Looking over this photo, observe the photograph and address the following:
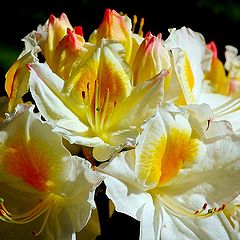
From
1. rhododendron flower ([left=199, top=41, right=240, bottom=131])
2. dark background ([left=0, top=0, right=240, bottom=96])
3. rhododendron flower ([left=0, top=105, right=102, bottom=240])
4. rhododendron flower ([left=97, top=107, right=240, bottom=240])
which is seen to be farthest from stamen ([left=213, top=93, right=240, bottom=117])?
dark background ([left=0, top=0, right=240, bottom=96])

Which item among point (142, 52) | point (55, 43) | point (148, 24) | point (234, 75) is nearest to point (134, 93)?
point (142, 52)

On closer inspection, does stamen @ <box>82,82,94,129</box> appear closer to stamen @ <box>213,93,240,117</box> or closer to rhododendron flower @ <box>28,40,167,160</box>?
rhododendron flower @ <box>28,40,167,160</box>

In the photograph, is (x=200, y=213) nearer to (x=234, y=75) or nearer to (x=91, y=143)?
(x=91, y=143)

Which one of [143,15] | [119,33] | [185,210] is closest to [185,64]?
[119,33]

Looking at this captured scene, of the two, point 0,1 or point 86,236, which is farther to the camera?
point 0,1

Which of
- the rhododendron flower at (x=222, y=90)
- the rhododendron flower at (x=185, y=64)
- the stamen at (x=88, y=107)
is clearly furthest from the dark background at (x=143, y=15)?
the stamen at (x=88, y=107)

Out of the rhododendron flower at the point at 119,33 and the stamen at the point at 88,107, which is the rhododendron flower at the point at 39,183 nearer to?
the stamen at the point at 88,107
